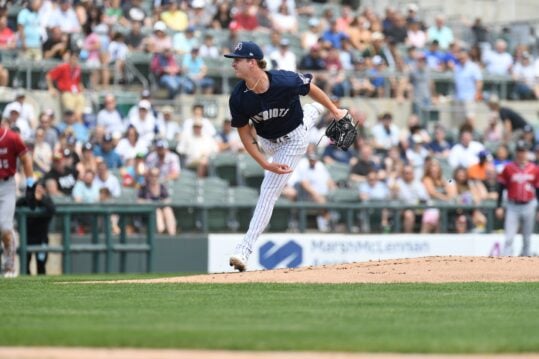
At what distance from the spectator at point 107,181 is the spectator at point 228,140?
2.53 meters

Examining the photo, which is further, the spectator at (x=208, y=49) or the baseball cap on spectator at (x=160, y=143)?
the spectator at (x=208, y=49)

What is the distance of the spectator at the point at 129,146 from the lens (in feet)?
64.8

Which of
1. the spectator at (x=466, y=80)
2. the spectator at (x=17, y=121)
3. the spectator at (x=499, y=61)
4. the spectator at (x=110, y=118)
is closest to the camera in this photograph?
the spectator at (x=17, y=121)

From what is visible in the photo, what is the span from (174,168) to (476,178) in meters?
5.55

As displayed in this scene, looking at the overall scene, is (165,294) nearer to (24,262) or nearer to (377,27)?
(24,262)

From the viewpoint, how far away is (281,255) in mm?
19578

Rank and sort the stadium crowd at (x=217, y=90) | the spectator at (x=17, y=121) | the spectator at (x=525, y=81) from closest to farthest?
the spectator at (x=17, y=121), the stadium crowd at (x=217, y=90), the spectator at (x=525, y=81)

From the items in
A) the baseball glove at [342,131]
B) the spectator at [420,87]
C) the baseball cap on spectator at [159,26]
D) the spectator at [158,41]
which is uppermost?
the baseball cap on spectator at [159,26]

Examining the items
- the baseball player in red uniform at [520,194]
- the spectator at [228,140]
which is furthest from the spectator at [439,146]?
the spectator at [228,140]

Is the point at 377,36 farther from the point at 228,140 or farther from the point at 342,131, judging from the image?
the point at 342,131

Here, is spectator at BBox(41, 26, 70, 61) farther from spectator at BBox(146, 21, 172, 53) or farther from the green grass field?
the green grass field

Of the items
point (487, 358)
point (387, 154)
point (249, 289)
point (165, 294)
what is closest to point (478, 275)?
point (249, 289)

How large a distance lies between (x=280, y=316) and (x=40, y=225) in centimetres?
941

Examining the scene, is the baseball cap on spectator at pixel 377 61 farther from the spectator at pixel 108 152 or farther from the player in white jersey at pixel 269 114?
the player in white jersey at pixel 269 114
